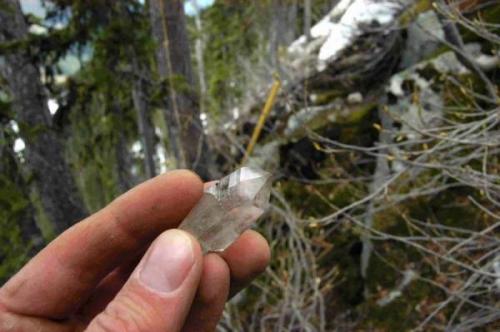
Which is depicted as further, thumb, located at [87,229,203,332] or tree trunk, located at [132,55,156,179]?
tree trunk, located at [132,55,156,179]

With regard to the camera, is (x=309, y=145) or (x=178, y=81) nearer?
(x=178, y=81)

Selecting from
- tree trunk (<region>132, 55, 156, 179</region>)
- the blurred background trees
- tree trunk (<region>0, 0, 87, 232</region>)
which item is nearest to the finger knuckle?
the blurred background trees

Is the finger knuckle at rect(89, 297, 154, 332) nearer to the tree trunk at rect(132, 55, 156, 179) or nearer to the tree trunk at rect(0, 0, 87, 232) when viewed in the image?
the tree trunk at rect(0, 0, 87, 232)

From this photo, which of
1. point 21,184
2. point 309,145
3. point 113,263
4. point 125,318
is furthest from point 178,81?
point 125,318

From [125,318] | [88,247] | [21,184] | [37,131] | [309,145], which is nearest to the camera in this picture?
[125,318]

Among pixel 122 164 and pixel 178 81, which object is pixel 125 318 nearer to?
pixel 178 81
